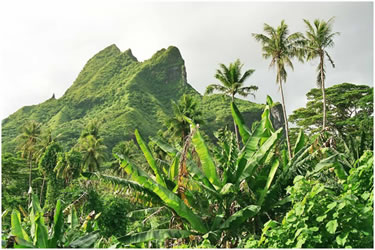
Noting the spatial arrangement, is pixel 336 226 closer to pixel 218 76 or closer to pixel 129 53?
pixel 218 76

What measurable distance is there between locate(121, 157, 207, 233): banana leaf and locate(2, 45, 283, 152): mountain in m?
61.7

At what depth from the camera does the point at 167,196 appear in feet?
26.7

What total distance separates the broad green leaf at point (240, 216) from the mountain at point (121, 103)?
62.5m

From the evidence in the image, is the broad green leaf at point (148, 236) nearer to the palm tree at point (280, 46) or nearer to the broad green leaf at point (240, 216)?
the broad green leaf at point (240, 216)

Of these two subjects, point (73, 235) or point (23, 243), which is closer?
point (23, 243)

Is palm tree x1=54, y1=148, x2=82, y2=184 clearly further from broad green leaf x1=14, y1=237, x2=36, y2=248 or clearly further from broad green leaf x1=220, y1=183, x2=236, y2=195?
broad green leaf x1=14, y1=237, x2=36, y2=248

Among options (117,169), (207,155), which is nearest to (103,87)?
(117,169)

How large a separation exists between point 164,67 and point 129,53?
1830cm

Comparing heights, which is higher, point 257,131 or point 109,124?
point 109,124

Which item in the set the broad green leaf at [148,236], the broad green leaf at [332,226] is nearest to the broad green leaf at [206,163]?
the broad green leaf at [148,236]

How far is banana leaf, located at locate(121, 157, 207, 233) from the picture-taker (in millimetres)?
8156

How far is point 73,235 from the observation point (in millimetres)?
7664

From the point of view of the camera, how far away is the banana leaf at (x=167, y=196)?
26.8 ft

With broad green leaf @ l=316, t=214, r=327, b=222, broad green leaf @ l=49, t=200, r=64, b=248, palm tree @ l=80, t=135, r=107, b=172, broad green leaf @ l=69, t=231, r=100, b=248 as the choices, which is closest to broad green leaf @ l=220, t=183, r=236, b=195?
broad green leaf @ l=69, t=231, r=100, b=248
